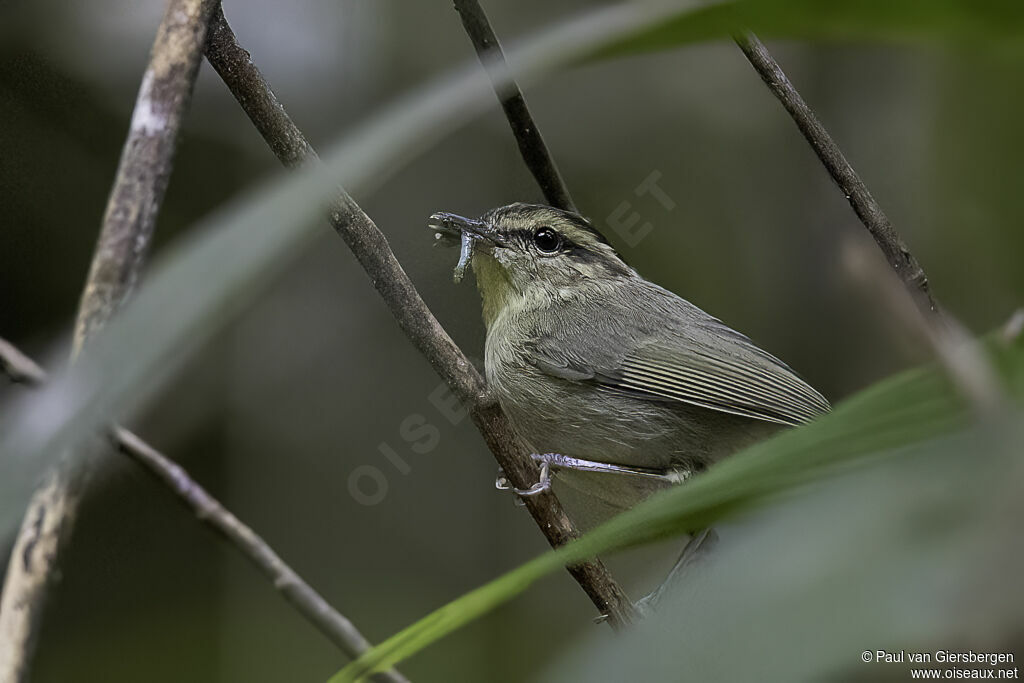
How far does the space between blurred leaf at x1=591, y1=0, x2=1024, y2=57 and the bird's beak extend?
181cm

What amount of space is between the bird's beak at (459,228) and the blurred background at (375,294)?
2.78ft

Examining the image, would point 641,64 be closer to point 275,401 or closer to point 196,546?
point 275,401

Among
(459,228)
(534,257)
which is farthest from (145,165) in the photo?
(534,257)

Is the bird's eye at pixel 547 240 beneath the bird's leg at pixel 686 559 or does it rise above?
above

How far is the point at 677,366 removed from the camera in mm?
2453

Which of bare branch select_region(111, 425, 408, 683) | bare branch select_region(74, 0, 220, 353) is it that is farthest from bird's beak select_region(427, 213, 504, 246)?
bare branch select_region(74, 0, 220, 353)

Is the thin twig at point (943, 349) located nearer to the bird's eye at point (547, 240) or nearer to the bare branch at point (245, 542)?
the bare branch at point (245, 542)

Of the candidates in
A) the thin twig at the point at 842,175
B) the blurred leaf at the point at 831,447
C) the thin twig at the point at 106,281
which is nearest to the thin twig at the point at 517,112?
the thin twig at the point at 842,175

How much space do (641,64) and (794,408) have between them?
331cm

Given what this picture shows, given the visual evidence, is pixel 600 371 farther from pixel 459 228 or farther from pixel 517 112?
pixel 517 112

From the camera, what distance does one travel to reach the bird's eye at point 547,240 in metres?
2.68

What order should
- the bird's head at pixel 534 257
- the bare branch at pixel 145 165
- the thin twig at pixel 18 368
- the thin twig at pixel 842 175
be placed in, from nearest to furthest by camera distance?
the bare branch at pixel 145 165 → the thin twig at pixel 18 368 → the thin twig at pixel 842 175 → the bird's head at pixel 534 257

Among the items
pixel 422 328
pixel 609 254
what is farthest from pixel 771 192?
pixel 422 328

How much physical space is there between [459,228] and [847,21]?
6.19 feet
